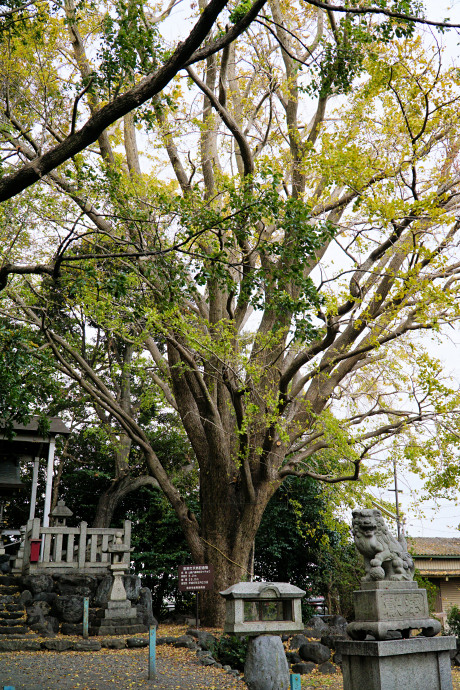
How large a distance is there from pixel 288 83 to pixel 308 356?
222 inches

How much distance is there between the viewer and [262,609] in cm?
898

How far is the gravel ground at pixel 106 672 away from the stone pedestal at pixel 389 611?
2396mm

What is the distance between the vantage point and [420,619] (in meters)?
8.21

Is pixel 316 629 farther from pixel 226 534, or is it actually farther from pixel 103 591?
pixel 103 591

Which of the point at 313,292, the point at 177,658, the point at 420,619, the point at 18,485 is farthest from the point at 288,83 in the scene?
the point at 18,485

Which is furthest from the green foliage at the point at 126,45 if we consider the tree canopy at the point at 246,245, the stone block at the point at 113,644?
the stone block at the point at 113,644

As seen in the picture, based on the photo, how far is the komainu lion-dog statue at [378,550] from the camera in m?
8.30

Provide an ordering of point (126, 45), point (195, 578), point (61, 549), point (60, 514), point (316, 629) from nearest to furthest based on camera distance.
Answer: point (126, 45) → point (195, 578) → point (61, 549) → point (316, 629) → point (60, 514)

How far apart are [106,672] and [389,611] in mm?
4475

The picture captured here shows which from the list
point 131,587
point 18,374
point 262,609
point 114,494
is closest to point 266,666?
point 262,609

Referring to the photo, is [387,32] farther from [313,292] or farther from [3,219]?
[3,219]

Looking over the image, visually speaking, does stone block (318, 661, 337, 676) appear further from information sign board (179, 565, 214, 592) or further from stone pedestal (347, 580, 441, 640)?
stone pedestal (347, 580, 441, 640)

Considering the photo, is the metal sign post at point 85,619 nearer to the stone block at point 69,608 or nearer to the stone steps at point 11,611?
the stone block at point 69,608

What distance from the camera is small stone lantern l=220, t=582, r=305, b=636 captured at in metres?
8.30
